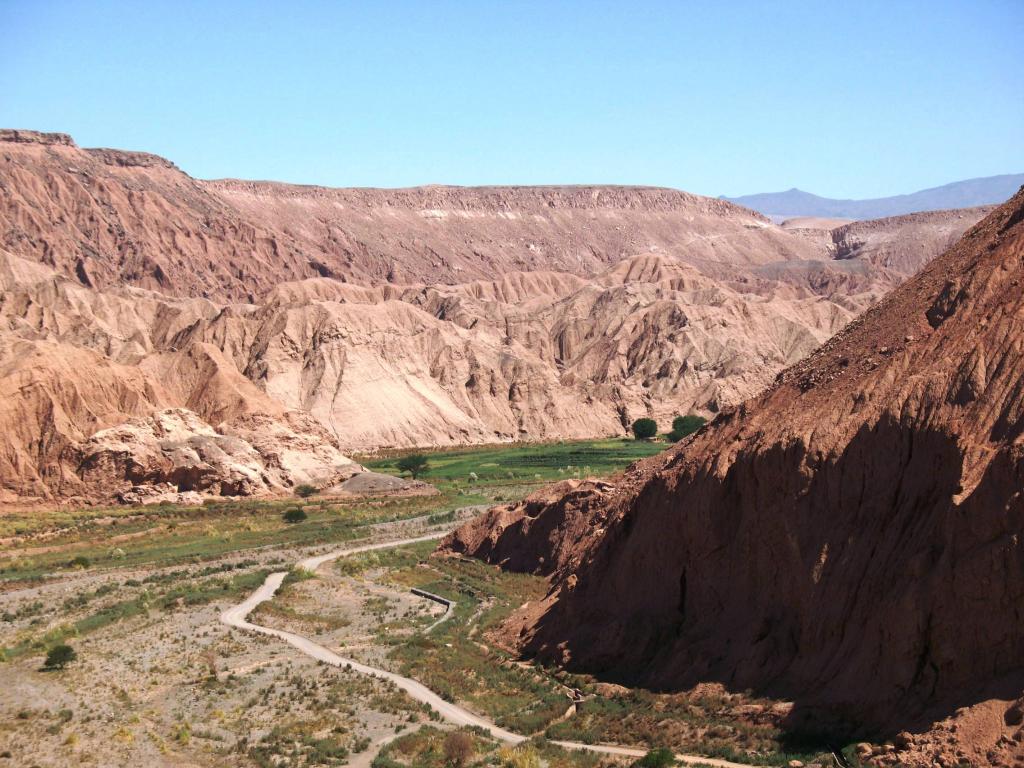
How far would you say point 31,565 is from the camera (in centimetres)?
5619

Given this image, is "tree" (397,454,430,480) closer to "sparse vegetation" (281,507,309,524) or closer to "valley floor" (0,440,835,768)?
"sparse vegetation" (281,507,309,524)

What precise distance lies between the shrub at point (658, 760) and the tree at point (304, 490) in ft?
202

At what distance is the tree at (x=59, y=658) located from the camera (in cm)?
3556

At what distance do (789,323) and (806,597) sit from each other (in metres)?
143

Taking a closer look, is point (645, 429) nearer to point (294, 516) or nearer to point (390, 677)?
point (294, 516)

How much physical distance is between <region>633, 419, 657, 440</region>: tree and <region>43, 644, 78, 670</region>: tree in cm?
9027

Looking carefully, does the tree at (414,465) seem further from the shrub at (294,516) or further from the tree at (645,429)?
the tree at (645,429)

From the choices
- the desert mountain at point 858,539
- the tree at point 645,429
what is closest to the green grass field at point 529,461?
the tree at point 645,429

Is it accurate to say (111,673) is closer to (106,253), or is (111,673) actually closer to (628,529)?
(628,529)

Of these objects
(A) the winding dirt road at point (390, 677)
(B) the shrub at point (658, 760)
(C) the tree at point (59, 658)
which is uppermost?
(B) the shrub at point (658, 760)

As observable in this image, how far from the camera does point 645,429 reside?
404 feet

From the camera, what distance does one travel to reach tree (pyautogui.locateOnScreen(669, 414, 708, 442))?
117 meters

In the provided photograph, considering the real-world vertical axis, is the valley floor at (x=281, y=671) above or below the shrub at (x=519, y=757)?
below

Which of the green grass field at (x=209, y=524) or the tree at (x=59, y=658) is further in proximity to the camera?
the green grass field at (x=209, y=524)
